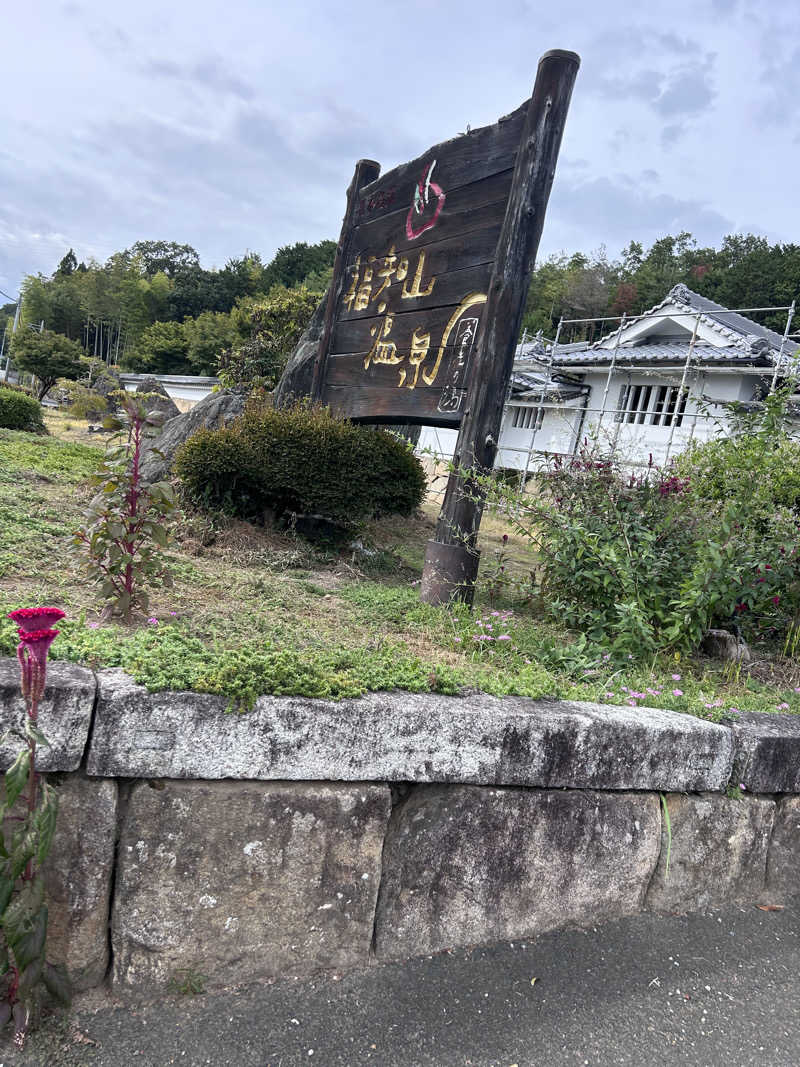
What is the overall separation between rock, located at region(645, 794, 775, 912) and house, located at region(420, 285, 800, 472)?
13071 millimetres

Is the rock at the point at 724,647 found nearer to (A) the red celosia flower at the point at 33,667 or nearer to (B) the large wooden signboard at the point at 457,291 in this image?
(B) the large wooden signboard at the point at 457,291

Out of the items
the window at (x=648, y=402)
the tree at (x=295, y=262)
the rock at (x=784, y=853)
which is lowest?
the rock at (x=784, y=853)

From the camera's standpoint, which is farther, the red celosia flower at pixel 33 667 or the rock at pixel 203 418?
the rock at pixel 203 418

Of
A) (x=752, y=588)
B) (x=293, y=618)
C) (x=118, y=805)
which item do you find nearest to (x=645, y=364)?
(x=752, y=588)

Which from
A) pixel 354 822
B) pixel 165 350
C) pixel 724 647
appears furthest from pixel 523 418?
pixel 165 350

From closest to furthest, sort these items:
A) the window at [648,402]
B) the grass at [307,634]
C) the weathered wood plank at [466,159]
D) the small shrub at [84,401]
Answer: the grass at [307,634]
the weathered wood plank at [466,159]
the window at [648,402]
the small shrub at [84,401]

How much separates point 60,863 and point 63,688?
427 mm

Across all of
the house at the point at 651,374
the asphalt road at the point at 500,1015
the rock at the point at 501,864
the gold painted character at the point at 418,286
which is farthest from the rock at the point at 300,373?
the house at the point at 651,374

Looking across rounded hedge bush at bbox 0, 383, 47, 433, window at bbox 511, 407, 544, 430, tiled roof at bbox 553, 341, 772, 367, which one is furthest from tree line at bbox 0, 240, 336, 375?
rounded hedge bush at bbox 0, 383, 47, 433

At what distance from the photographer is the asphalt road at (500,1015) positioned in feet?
5.49

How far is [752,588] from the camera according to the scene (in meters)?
3.50

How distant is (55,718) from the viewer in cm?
166

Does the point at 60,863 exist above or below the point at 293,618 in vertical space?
below

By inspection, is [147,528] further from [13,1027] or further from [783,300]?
[783,300]
